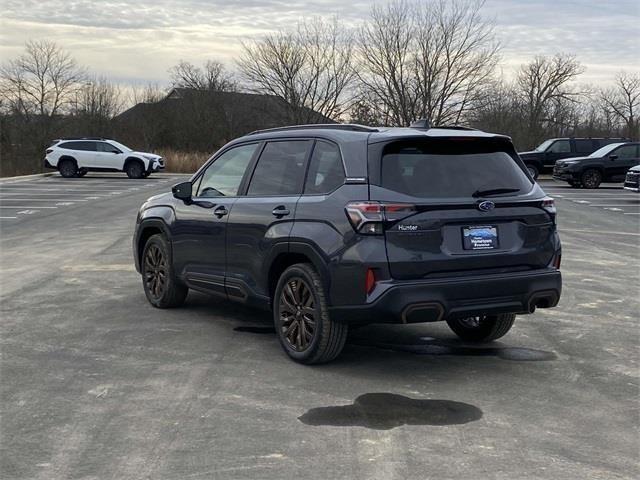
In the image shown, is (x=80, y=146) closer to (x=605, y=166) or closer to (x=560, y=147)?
(x=560, y=147)

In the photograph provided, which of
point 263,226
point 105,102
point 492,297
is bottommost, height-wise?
point 492,297

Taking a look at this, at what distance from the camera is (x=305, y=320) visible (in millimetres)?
5332

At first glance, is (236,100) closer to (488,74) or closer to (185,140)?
(185,140)

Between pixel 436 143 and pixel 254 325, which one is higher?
pixel 436 143

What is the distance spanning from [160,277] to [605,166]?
78.2 feet

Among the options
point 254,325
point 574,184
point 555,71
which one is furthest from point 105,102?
point 254,325

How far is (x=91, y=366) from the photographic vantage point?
5.32 meters

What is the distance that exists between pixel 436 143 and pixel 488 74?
42033mm

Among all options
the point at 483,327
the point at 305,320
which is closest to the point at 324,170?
the point at 305,320

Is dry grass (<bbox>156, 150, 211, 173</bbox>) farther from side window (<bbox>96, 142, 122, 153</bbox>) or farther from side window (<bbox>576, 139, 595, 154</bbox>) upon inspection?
side window (<bbox>576, 139, 595, 154</bbox>)

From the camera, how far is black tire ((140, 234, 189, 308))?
279 inches

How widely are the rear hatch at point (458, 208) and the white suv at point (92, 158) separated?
29.6 m

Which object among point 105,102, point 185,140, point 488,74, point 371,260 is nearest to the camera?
point 371,260

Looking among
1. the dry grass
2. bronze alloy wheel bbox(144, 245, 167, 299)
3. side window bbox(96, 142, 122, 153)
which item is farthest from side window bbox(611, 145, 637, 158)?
the dry grass
